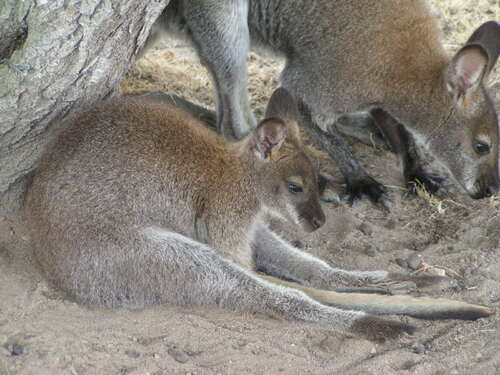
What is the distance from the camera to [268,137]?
12.0 feet

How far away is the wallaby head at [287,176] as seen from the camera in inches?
148

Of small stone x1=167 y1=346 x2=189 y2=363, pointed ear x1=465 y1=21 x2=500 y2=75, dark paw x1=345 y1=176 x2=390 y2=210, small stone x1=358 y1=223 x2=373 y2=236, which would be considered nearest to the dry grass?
pointed ear x1=465 y1=21 x2=500 y2=75

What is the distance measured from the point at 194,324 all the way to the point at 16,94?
5.34 feet

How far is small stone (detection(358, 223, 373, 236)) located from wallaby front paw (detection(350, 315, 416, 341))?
3.66 ft

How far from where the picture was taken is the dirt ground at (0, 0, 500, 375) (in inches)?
123

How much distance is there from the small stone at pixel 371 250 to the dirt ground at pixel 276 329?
0.01 meters

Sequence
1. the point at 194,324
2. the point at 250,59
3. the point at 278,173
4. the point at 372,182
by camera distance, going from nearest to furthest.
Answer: the point at 194,324 → the point at 278,173 → the point at 372,182 → the point at 250,59

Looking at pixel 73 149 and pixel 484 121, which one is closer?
pixel 73 149

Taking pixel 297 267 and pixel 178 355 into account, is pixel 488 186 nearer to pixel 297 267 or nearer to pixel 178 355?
pixel 297 267

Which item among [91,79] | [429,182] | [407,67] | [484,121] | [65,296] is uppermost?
[91,79]

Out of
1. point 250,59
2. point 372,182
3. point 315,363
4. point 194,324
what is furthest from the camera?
point 250,59

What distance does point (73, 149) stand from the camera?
350 centimetres

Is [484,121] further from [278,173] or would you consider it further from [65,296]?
[65,296]

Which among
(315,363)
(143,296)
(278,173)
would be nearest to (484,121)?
(278,173)
